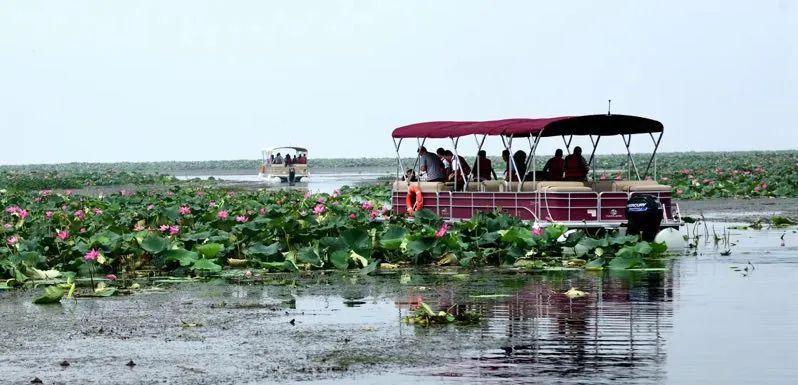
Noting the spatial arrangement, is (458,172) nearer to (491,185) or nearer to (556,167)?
(491,185)

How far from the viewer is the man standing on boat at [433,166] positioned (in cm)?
2644

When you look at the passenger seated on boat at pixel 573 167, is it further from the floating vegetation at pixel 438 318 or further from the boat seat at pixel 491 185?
the floating vegetation at pixel 438 318

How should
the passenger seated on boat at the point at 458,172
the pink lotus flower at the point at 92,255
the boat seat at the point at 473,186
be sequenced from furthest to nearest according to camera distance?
the passenger seated on boat at the point at 458,172
the boat seat at the point at 473,186
the pink lotus flower at the point at 92,255

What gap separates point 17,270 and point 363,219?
20.6ft

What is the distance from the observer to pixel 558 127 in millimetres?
22844

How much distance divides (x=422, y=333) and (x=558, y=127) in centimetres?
1163

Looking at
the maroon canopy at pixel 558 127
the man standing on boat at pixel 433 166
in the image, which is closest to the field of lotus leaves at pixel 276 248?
the maroon canopy at pixel 558 127

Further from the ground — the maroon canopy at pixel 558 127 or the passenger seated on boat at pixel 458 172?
the maroon canopy at pixel 558 127

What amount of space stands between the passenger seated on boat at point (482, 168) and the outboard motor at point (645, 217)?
14.9ft

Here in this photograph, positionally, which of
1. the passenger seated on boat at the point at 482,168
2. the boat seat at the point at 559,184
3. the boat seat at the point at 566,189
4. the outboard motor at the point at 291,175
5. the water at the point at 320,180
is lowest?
the water at the point at 320,180

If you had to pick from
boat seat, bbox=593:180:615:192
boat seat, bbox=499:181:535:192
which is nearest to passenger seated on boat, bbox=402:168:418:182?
boat seat, bbox=499:181:535:192

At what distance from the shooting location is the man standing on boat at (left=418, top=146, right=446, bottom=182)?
2644 centimetres

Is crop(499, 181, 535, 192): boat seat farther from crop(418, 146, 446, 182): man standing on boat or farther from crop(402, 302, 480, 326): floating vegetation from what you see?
crop(402, 302, 480, 326): floating vegetation

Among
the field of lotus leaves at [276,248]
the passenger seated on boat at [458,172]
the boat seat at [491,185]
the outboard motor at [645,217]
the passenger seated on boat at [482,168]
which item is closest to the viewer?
the field of lotus leaves at [276,248]
